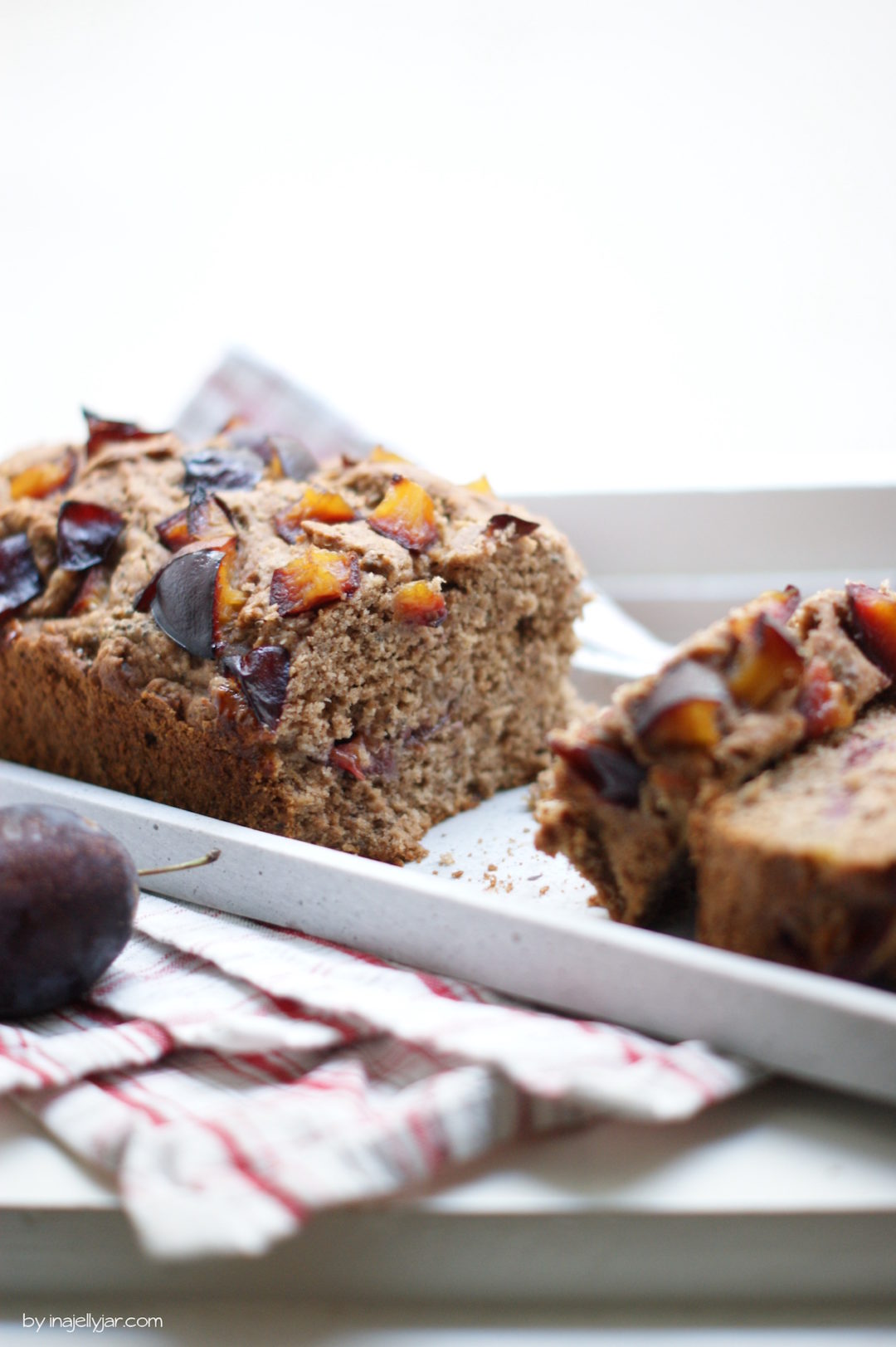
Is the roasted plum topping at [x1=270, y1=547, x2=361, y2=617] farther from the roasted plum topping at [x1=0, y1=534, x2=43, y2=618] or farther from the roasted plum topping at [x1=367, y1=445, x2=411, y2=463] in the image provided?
the roasted plum topping at [x1=0, y1=534, x2=43, y2=618]

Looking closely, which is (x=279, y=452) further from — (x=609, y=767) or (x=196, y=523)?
(x=609, y=767)

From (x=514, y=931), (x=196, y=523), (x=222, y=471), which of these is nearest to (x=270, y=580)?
(x=196, y=523)

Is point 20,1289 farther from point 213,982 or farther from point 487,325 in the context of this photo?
point 487,325

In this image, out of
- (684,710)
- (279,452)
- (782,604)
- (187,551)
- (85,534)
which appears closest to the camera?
(684,710)

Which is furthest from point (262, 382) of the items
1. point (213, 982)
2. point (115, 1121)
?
point (115, 1121)

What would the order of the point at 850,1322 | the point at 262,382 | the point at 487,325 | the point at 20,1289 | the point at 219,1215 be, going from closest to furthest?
the point at 219,1215 → the point at 850,1322 → the point at 20,1289 → the point at 262,382 → the point at 487,325

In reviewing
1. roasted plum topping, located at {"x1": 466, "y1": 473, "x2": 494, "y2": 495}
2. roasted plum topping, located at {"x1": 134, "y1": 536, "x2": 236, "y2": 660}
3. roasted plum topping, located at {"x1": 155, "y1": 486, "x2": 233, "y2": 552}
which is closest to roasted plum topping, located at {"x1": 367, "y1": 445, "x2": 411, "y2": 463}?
roasted plum topping, located at {"x1": 466, "y1": 473, "x2": 494, "y2": 495}
